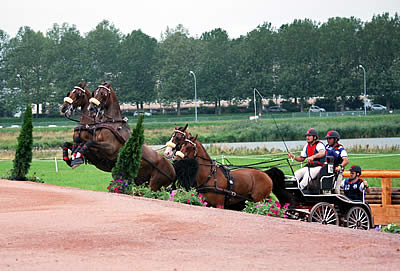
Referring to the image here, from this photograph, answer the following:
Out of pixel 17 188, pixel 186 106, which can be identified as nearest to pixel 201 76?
pixel 186 106

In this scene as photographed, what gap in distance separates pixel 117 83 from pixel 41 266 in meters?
79.9

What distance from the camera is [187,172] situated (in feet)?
40.9

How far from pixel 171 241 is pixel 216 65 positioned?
7872cm

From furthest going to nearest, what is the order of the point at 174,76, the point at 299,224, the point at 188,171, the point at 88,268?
the point at 174,76 < the point at 188,171 < the point at 299,224 < the point at 88,268

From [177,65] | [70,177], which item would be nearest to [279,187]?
[70,177]

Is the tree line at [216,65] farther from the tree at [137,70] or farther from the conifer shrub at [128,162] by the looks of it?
the conifer shrub at [128,162]

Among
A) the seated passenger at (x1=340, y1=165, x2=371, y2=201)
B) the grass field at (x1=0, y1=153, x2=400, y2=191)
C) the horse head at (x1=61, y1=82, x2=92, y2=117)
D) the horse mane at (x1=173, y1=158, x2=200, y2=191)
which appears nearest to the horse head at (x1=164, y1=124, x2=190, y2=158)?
the horse mane at (x1=173, y1=158, x2=200, y2=191)

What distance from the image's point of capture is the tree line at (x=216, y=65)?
80938 mm

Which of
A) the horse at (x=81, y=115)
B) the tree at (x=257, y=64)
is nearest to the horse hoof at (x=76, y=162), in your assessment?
the horse at (x=81, y=115)

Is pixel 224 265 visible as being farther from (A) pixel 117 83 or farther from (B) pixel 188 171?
(A) pixel 117 83

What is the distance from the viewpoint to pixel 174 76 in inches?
3302

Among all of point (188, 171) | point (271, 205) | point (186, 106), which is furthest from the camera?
point (186, 106)

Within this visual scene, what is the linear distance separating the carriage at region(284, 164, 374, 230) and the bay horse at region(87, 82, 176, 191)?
2.82 meters

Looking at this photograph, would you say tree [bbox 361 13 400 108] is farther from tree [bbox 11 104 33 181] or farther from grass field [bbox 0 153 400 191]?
tree [bbox 11 104 33 181]
